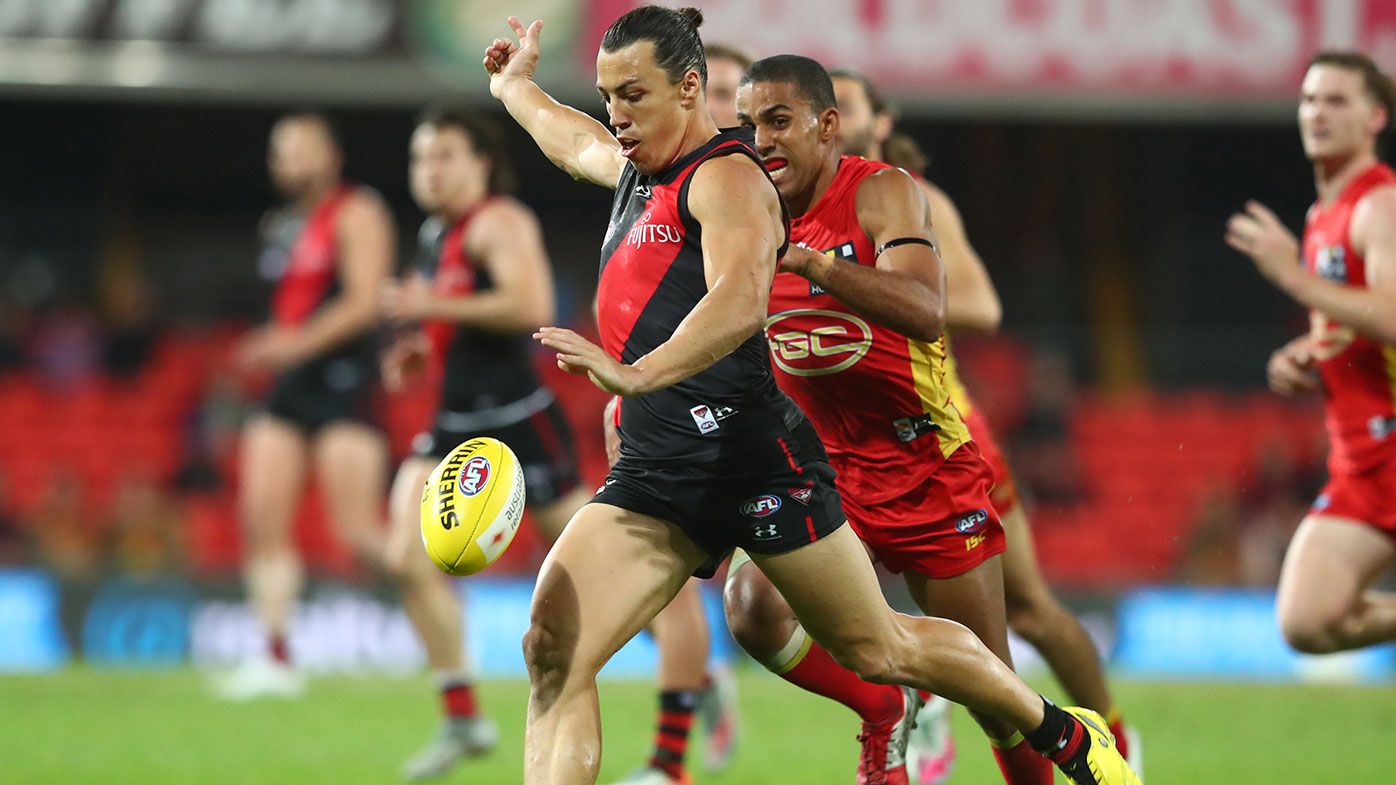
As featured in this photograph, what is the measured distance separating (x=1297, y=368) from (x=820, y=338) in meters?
2.46

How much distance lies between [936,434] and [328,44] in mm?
9661

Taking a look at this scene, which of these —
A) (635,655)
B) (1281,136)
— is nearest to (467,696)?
(635,655)

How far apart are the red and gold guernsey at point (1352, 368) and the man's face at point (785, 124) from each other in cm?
252

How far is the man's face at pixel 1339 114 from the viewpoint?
6707 millimetres

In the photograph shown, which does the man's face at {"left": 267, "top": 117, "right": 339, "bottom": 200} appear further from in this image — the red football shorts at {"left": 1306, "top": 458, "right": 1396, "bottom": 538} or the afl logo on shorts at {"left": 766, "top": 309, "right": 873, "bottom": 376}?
the red football shorts at {"left": 1306, "top": 458, "right": 1396, "bottom": 538}

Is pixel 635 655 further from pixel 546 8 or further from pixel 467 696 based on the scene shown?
pixel 467 696

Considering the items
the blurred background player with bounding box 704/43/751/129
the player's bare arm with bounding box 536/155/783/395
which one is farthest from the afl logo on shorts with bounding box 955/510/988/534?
the blurred background player with bounding box 704/43/751/129

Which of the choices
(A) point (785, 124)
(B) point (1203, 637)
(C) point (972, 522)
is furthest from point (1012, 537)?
(B) point (1203, 637)

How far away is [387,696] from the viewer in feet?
34.6

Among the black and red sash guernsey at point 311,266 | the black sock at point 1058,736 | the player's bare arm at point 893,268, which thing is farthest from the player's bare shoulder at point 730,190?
the black and red sash guernsey at point 311,266

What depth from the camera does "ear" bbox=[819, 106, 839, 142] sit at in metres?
5.16

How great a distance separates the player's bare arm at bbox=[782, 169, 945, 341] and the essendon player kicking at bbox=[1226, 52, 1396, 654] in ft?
6.01

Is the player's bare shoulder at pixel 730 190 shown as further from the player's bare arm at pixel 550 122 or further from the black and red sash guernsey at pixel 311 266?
the black and red sash guernsey at pixel 311 266

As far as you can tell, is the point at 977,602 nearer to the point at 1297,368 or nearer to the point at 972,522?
the point at 972,522
